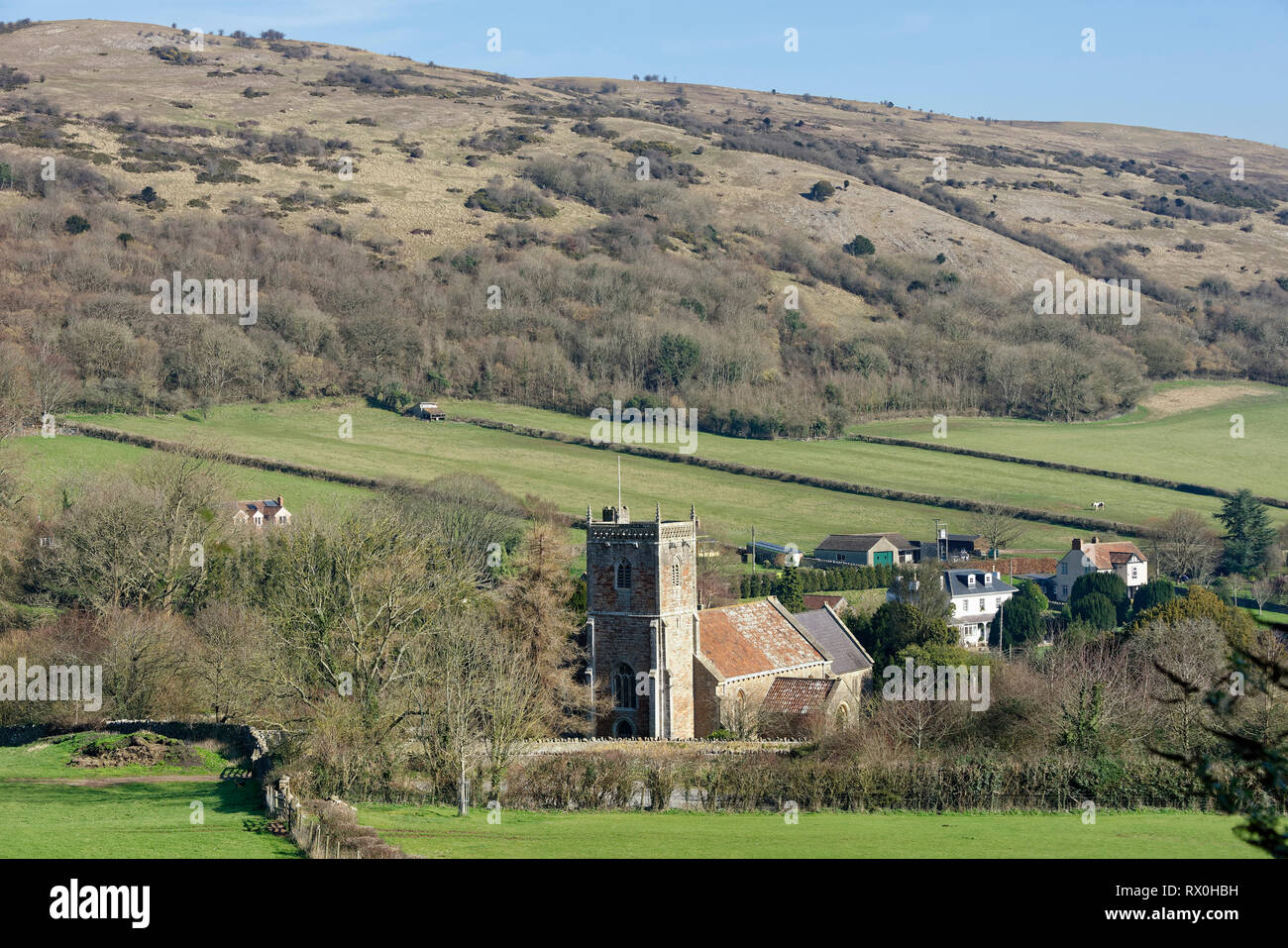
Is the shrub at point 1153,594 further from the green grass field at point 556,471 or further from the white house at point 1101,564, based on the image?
the green grass field at point 556,471

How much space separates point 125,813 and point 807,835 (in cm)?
1787

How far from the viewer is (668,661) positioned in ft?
180

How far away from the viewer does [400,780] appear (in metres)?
40.3

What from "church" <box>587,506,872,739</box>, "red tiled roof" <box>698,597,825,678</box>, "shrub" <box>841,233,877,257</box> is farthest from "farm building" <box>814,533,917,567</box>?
"shrub" <box>841,233,877,257</box>

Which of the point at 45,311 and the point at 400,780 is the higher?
the point at 45,311

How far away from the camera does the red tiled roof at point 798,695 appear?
56031 millimetres

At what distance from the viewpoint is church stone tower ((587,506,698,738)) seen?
54656mm

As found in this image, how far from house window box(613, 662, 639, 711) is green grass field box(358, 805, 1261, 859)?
17.1 metres

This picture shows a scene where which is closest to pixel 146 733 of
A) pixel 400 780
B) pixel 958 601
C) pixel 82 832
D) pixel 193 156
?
pixel 400 780

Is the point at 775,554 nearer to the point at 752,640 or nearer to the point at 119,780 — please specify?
the point at 752,640

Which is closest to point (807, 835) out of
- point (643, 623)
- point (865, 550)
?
point (643, 623)

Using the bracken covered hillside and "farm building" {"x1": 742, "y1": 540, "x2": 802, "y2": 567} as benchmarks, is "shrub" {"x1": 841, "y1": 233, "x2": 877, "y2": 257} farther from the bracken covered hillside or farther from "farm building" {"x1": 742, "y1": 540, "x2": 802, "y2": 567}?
"farm building" {"x1": 742, "y1": 540, "x2": 802, "y2": 567}
